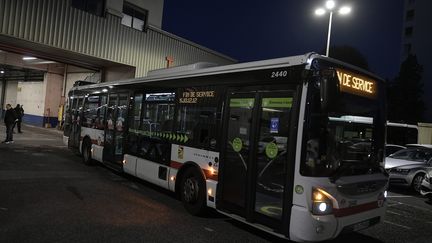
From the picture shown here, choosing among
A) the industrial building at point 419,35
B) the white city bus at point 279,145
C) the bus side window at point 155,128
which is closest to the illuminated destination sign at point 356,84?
the white city bus at point 279,145

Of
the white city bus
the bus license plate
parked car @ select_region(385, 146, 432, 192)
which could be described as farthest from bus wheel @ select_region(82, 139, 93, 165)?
parked car @ select_region(385, 146, 432, 192)

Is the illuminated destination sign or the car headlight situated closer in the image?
the illuminated destination sign

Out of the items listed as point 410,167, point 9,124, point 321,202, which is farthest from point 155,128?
point 9,124

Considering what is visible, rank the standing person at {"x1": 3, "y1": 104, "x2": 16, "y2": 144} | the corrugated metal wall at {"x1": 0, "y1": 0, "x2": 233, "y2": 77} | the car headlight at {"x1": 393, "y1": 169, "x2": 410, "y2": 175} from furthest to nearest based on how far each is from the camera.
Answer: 1. the standing person at {"x1": 3, "y1": 104, "x2": 16, "y2": 144}
2. the corrugated metal wall at {"x1": 0, "y1": 0, "x2": 233, "y2": 77}
3. the car headlight at {"x1": 393, "y1": 169, "x2": 410, "y2": 175}

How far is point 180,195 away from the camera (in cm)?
844

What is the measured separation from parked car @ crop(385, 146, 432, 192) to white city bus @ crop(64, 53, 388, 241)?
26.4 feet

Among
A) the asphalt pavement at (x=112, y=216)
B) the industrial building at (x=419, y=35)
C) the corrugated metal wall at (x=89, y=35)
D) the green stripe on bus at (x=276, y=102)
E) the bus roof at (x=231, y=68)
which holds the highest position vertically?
the industrial building at (x=419, y=35)

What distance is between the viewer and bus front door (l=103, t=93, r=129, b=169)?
11102mm

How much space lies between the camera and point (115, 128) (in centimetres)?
1148

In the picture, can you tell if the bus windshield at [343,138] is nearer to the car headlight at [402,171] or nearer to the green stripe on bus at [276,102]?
the green stripe on bus at [276,102]

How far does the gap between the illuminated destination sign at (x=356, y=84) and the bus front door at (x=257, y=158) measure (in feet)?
2.70

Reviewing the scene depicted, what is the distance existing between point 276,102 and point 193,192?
2.67 m

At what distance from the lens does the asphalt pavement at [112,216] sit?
6.24 metres

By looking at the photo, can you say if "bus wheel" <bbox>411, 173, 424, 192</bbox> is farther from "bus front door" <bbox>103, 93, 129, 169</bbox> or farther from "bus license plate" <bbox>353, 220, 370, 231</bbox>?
"bus front door" <bbox>103, 93, 129, 169</bbox>
